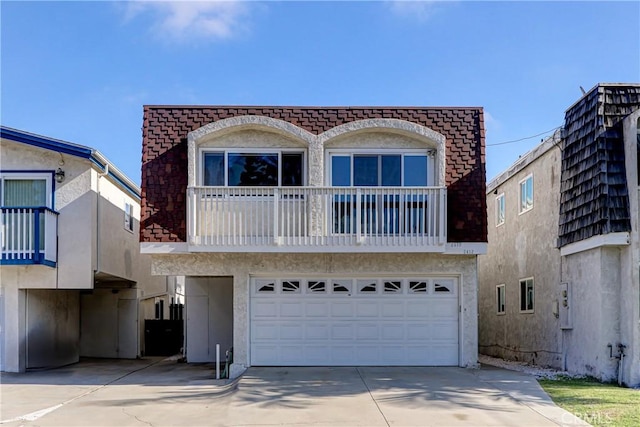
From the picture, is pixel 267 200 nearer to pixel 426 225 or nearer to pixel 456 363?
pixel 426 225

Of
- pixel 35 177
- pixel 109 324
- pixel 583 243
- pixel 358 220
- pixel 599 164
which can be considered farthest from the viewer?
pixel 109 324

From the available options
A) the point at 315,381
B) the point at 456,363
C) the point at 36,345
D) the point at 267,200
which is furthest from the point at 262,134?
the point at 36,345

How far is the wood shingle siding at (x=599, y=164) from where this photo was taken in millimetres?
12648

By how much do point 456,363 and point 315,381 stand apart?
359cm

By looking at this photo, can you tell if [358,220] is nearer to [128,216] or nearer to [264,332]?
[264,332]

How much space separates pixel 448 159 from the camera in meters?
14.7

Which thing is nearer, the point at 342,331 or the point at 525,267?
the point at 342,331

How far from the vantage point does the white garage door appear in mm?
14695

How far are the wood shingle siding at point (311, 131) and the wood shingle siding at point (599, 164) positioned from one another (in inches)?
75.5

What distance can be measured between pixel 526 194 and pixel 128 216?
1147 cm

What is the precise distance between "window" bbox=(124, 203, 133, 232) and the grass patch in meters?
12.4

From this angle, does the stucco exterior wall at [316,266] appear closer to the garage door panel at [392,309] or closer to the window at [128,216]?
the garage door panel at [392,309]

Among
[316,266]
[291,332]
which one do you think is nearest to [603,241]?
[316,266]

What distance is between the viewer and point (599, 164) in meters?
12.8
